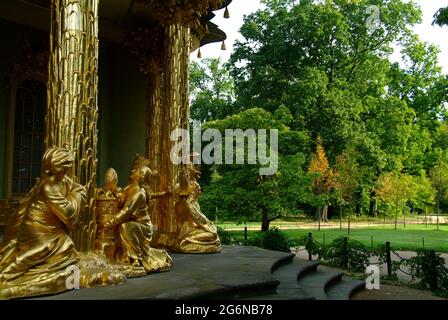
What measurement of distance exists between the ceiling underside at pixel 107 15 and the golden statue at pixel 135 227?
655 centimetres

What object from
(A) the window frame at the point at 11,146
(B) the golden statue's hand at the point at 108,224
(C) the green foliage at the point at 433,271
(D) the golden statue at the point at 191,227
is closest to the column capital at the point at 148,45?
(A) the window frame at the point at 11,146

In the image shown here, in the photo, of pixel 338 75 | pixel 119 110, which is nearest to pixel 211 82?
pixel 338 75

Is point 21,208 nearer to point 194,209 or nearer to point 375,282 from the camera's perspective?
point 194,209

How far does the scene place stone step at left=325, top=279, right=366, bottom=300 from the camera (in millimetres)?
7335

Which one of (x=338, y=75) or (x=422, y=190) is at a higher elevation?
(x=338, y=75)

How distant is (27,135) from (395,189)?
24.4 metres

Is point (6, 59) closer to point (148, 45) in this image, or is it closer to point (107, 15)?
point (107, 15)

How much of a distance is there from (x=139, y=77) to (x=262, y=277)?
9253 mm

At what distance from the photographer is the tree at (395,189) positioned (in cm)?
2891

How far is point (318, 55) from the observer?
3042 centimetres

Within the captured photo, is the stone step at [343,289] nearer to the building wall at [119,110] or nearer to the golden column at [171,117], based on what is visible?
the golden column at [171,117]

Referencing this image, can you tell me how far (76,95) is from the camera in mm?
5512

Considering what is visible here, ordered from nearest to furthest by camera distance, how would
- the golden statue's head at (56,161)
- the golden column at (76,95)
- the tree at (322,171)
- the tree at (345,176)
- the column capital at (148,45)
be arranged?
1. the golden statue's head at (56,161)
2. the golden column at (76,95)
3. the column capital at (148,45)
4. the tree at (322,171)
5. the tree at (345,176)

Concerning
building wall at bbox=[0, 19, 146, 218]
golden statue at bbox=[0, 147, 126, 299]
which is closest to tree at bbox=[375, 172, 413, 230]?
building wall at bbox=[0, 19, 146, 218]
